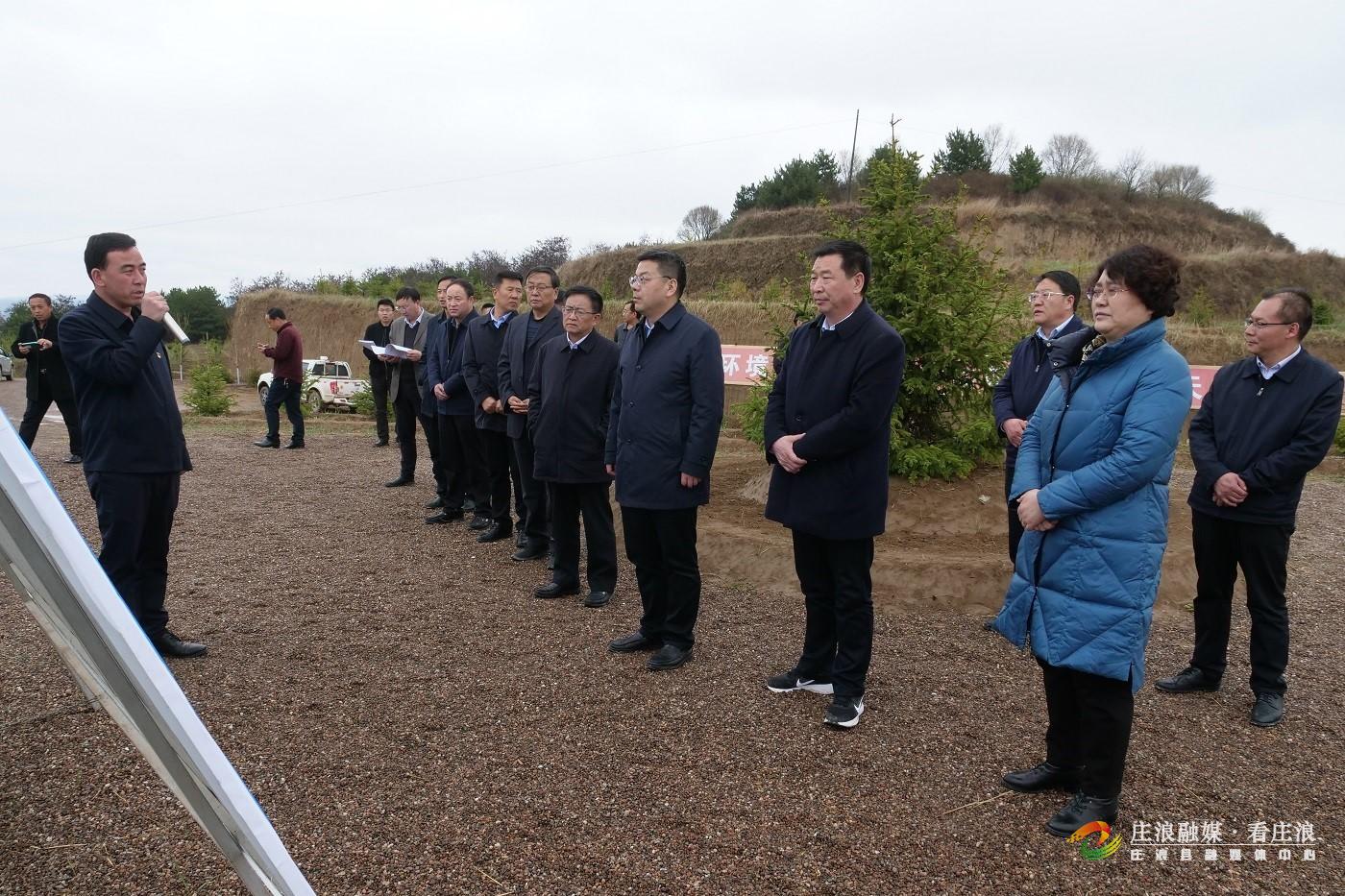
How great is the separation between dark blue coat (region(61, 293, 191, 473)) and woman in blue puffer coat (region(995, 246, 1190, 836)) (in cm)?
394

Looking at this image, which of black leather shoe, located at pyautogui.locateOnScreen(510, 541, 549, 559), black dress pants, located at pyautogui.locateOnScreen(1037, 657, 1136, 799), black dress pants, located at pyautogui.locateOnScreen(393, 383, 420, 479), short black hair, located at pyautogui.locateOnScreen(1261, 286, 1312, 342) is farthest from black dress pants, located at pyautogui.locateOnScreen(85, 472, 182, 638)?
short black hair, located at pyautogui.locateOnScreen(1261, 286, 1312, 342)

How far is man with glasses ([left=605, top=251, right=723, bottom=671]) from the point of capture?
4.39 metres

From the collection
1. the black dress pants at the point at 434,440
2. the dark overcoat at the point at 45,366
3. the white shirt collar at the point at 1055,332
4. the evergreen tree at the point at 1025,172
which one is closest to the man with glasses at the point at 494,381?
the black dress pants at the point at 434,440

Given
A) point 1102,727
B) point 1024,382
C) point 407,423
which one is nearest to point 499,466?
point 407,423

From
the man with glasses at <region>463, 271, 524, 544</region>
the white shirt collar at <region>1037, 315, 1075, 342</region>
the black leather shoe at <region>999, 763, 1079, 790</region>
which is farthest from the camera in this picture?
the man with glasses at <region>463, 271, 524, 544</region>

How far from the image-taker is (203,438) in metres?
12.6

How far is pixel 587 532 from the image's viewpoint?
545 cm

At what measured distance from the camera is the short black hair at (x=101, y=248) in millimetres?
3945

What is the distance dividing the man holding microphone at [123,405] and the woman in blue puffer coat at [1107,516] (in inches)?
156

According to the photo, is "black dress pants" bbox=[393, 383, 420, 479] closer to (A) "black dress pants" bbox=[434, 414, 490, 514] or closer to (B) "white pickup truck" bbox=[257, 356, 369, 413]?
(A) "black dress pants" bbox=[434, 414, 490, 514]

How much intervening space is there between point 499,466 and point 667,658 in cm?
332

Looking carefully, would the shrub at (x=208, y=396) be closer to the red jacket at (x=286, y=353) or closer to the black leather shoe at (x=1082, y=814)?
the red jacket at (x=286, y=353)

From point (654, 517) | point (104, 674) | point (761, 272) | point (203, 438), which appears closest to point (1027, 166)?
point (761, 272)

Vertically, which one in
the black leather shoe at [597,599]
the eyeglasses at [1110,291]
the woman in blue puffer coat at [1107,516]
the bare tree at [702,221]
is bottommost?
the black leather shoe at [597,599]
